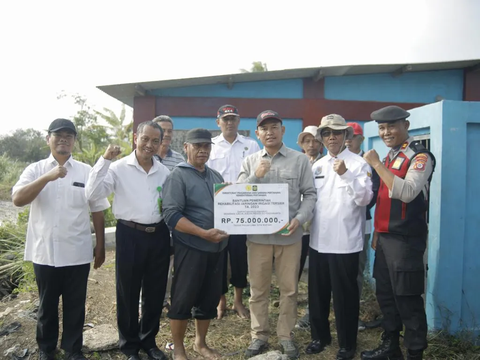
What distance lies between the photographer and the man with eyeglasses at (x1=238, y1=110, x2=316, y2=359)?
3492mm

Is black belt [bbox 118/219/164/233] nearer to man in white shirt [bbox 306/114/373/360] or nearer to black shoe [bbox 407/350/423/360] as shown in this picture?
man in white shirt [bbox 306/114/373/360]

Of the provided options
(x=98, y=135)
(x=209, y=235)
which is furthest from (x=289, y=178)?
(x=98, y=135)

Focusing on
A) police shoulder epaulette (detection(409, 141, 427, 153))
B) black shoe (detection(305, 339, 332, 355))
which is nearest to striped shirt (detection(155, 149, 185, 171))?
black shoe (detection(305, 339, 332, 355))

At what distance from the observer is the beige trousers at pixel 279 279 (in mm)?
3504

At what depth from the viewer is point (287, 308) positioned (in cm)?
352

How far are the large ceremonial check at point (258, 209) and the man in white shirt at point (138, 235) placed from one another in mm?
701

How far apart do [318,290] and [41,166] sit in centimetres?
292

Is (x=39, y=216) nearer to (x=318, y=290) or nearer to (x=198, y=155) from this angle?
(x=198, y=155)

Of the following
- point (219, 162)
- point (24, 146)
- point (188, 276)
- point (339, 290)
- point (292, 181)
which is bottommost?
point (339, 290)

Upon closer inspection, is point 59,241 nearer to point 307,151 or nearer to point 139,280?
point 139,280

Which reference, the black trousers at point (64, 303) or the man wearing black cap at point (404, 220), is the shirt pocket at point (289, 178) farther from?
the black trousers at point (64, 303)

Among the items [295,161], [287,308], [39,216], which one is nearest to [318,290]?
[287,308]

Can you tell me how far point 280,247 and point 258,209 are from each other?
0.47 m

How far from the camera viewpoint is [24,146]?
3491 cm
